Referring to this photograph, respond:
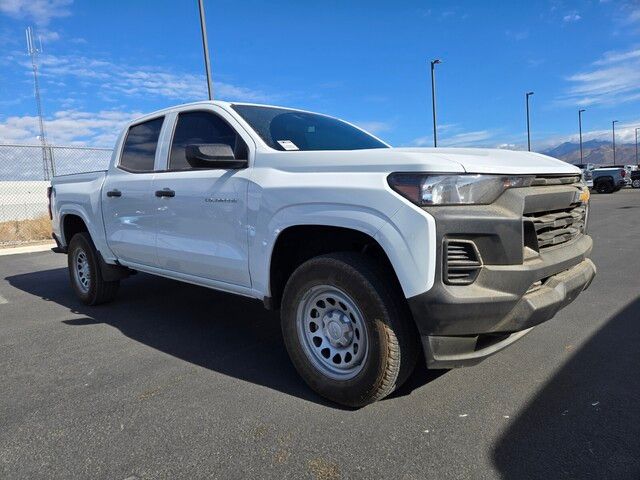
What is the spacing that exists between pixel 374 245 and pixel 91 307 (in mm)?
4100

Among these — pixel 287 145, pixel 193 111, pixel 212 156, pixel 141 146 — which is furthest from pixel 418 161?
pixel 141 146

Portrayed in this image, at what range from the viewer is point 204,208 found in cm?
376

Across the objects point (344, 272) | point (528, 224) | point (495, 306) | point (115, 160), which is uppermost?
→ point (115, 160)

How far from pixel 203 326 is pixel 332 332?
2.09 meters

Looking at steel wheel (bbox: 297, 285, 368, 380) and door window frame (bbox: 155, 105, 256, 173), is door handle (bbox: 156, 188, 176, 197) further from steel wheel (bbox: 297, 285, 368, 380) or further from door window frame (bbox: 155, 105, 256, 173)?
steel wheel (bbox: 297, 285, 368, 380)

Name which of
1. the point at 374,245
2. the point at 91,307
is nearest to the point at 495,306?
the point at 374,245

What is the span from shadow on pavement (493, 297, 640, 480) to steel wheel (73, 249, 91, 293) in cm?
480

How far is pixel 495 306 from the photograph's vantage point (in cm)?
253

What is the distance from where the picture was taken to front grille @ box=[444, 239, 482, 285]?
250 cm

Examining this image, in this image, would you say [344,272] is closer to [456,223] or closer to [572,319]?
[456,223]

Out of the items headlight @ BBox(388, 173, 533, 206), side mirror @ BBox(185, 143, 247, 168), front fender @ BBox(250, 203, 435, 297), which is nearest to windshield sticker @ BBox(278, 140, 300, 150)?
side mirror @ BBox(185, 143, 247, 168)

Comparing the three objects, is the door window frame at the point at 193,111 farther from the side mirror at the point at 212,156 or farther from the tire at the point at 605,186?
the tire at the point at 605,186

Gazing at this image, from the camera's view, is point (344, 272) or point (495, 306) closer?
point (495, 306)

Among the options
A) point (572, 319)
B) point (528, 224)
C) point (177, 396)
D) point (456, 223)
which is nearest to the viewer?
point (456, 223)
